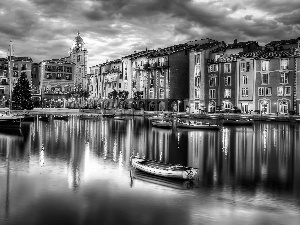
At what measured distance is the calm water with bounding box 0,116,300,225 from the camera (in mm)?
20281

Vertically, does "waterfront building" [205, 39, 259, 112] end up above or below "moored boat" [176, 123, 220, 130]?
above

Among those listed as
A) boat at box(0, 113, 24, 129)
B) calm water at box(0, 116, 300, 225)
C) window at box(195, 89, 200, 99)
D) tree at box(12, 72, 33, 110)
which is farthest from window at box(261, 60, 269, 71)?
tree at box(12, 72, 33, 110)

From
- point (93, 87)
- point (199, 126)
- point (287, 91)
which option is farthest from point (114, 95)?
point (199, 126)

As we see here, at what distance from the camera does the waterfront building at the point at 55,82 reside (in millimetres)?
164125

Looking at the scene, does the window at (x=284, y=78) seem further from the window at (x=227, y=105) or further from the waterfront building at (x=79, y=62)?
the waterfront building at (x=79, y=62)

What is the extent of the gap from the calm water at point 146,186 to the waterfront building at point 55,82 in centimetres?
11983

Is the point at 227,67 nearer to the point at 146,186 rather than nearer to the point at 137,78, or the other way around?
the point at 137,78

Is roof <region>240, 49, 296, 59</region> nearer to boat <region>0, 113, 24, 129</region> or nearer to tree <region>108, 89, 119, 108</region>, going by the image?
tree <region>108, 89, 119, 108</region>

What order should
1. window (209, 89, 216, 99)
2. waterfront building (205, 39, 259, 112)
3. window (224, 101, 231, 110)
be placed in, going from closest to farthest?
waterfront building (205, 39, 259, 112)
window (224, 101, 231, 110)
window (209, 89, 216, 99)

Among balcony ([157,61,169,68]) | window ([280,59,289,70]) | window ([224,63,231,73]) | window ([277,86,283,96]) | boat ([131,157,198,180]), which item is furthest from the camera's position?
balcony ([157,61,169,68])

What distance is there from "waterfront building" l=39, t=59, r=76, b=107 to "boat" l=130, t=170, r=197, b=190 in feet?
453

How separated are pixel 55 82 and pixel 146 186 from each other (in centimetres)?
14978

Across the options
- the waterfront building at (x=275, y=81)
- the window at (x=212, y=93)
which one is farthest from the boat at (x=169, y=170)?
the window at (x=212, y=93)

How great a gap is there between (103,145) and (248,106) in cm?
5372
